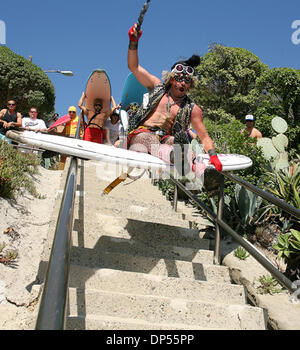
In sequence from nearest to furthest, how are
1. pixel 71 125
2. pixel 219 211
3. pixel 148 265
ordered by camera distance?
pixel 148 265 → pixel 219 211 → pixel 71 125

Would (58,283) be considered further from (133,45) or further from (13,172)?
(13,172)

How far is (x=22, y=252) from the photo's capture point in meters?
3.21

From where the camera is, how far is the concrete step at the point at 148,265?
2.56 m

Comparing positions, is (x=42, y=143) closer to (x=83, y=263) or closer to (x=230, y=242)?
(x=83, y=263)

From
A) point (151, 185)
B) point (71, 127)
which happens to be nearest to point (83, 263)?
point (151, 185)

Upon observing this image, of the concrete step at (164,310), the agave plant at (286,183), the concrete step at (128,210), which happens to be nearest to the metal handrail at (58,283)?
the concrete step at (164,310)

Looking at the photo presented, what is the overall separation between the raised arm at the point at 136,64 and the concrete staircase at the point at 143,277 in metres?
1.37

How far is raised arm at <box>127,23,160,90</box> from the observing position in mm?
2392

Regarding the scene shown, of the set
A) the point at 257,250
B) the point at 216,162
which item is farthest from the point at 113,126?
the point at 257,250

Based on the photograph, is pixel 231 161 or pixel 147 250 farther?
pixel 147 250

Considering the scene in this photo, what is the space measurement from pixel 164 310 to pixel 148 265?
564 mm

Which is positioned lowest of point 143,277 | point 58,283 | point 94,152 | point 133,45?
point 143,277

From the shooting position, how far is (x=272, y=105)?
10.1 m

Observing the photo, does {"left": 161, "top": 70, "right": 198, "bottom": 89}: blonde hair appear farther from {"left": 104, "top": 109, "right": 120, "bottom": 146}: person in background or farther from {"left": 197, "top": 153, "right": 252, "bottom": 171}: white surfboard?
{"left": 104, "top": 109, "right": 120, "bottom": 146}: person in background
